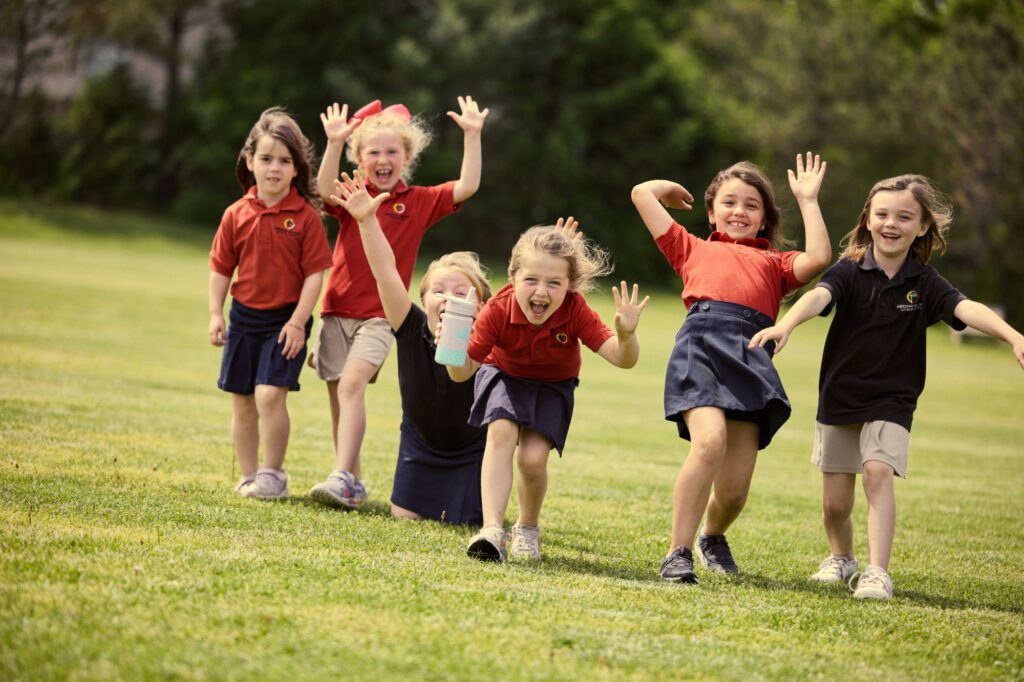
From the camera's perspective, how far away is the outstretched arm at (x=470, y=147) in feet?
21.2

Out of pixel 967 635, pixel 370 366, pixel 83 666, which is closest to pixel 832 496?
pixel 967 635

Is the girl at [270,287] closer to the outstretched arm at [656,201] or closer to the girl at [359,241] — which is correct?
the girl at [359,241]

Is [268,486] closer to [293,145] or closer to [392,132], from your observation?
[293,145]

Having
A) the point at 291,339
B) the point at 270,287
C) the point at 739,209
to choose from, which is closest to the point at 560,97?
the point at 270,287

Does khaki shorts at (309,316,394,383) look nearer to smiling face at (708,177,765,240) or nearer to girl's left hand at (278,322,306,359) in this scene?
girl's left hand at (278,322,306,359)

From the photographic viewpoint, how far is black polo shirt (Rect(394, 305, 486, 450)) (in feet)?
20.9

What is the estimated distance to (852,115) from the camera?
39.0m

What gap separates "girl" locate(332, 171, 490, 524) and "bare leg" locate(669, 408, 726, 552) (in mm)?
1486

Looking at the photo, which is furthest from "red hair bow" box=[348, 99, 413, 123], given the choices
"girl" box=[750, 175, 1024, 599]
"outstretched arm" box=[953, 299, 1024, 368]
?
"outstretched arm" box=[953, 299, 1024, 368]

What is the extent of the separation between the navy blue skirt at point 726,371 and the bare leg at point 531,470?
2.07 feet

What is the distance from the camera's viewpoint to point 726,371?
17.0 feet

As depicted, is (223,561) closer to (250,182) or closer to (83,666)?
(83,666)

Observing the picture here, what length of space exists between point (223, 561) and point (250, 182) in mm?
3175

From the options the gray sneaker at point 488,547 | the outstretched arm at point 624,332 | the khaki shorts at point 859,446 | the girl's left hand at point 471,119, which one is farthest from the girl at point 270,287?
the khaki shorts at point 859,446
